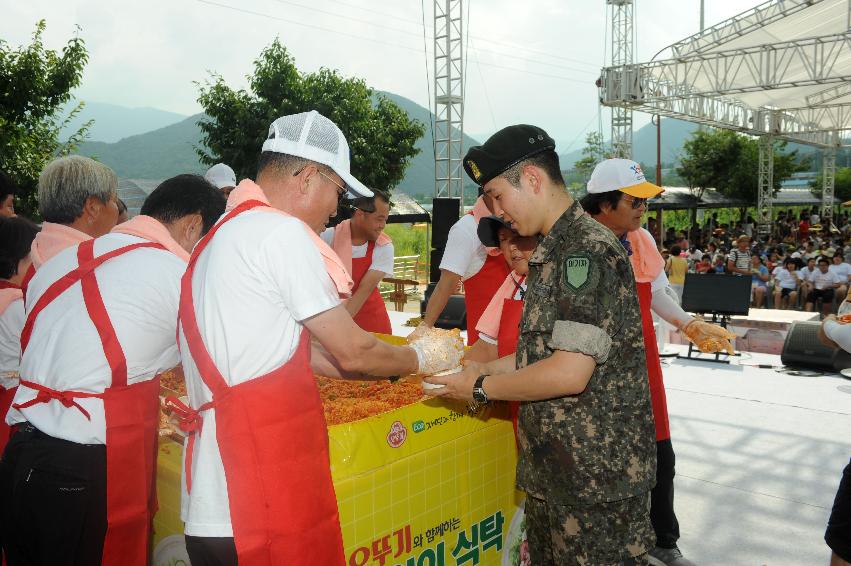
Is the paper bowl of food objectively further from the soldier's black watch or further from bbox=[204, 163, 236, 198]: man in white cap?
bbox=[204, 163, 236, 198]: man in white cap

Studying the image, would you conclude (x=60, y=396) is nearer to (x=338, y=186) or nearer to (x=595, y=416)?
(x=338, y=186)

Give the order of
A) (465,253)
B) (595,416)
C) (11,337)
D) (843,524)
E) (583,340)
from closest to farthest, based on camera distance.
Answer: (583,340), (595,416), (843,524), (11,337), (465,253)

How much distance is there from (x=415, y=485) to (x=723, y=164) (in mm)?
42853

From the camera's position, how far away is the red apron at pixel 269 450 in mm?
1610

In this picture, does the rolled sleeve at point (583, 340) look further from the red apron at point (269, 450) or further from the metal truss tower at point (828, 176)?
the metal truss tower at point (828, 176)

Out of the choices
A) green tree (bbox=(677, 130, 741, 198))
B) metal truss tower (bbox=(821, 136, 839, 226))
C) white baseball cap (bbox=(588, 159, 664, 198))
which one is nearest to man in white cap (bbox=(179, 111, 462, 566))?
white baseball cap (bbox=(588, 159, 664, 198))

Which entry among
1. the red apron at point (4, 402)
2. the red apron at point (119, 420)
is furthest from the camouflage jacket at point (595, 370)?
the red apron at point (4, 402)

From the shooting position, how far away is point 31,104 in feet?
30.7

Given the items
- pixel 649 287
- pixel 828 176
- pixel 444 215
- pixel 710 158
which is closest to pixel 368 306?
pixel 649 287

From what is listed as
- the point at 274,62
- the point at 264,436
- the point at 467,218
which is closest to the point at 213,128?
the point at 274,62

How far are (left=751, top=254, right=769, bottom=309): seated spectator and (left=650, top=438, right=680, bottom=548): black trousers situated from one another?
10963 mm

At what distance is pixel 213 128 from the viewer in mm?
23594

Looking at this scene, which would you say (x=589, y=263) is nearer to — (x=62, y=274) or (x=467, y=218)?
(x=62, y=274)

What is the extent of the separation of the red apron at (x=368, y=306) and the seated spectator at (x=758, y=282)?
10.4 m
